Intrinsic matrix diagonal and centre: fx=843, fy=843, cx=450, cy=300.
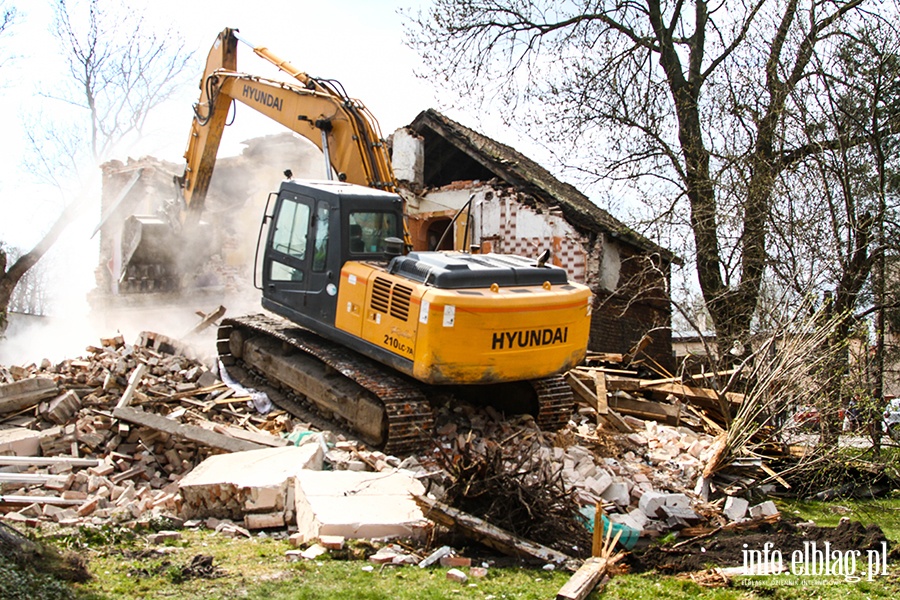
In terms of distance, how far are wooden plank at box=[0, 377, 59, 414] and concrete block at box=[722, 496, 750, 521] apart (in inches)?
272

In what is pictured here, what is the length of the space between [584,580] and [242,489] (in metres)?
2.86

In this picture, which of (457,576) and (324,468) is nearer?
(457,576)

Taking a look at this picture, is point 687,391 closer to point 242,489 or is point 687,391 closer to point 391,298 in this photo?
point 391,298

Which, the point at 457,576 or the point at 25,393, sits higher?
the point at 25,393

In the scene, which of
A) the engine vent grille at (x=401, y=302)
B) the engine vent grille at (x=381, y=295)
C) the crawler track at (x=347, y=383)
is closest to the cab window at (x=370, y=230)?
the engine vent grille at (x=381, y=295)

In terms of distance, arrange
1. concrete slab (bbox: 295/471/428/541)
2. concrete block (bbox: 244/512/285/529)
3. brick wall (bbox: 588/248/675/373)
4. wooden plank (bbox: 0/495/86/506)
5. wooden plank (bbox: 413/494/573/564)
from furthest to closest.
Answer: brick wall (bbox: 588/248/675/373) < wooden plank (bbox: 0/495/86/506) < concrete block (bbox: 244/512/285/529) < concrete slab (bbox: 295/471/428/541) < wooden plank (bbox: 413/494/573/564)

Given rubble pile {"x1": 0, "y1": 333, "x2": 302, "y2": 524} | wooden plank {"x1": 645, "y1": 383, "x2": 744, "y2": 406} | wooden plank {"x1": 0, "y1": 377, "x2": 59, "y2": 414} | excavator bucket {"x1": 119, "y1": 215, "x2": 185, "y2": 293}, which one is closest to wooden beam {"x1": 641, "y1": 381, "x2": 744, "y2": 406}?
wooden plank {"x1": 645, "y1": 383, "x2": 744, "y2": 406}

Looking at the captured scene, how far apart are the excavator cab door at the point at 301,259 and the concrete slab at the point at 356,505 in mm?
2487

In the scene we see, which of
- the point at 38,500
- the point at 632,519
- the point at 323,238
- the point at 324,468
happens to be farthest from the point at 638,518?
the point at 38,500

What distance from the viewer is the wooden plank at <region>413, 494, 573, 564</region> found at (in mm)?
6020

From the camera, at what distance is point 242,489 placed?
22.0 feet

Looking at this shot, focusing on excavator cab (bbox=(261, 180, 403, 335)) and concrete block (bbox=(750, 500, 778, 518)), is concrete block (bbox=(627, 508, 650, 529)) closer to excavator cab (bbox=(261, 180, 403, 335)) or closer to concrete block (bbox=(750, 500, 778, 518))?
concrete block (bbox=(750, 500, 778, 518))

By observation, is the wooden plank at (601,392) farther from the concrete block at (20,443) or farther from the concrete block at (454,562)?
the concrete block at (20,443)

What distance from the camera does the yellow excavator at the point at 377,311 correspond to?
793cm
